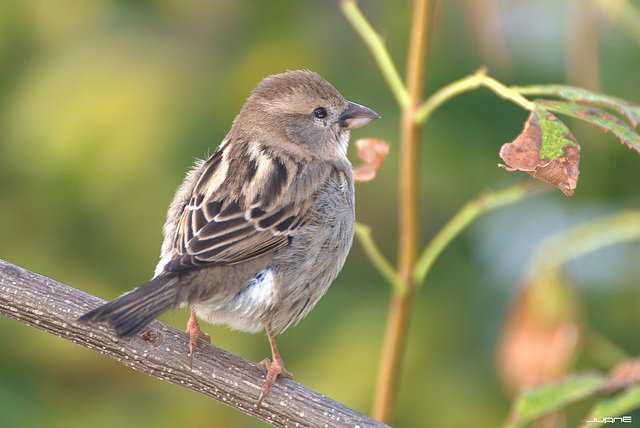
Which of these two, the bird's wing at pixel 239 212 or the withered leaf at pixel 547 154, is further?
the bird's wing at pixel 239 212

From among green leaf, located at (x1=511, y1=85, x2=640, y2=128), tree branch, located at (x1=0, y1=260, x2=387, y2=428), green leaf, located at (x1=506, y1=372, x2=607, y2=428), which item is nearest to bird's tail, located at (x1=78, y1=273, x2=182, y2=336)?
tree branch, located at (x1=0, y1=260, x2=387, y2=428)

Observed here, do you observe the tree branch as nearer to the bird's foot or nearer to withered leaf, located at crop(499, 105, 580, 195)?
the bird's foot

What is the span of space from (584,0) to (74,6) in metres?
2.65

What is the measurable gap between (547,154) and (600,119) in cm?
23

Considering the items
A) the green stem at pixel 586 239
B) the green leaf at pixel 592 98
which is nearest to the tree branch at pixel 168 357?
the green stem at pixel 586 239

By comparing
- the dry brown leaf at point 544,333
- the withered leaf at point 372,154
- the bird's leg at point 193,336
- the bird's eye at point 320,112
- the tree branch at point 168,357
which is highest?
the bird's eye at point 320,112

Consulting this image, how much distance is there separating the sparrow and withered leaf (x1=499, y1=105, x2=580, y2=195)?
1.04 metres

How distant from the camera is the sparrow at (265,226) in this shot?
2.43 m

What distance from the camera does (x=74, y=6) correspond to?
4055 mm

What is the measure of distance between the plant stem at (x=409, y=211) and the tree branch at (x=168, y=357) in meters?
0.12

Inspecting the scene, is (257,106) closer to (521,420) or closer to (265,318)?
(265,318)

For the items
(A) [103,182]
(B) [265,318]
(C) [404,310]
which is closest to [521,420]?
(C) [404,310]

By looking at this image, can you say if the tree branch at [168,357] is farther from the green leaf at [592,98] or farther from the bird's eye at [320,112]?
the bird's eye at [320,112]

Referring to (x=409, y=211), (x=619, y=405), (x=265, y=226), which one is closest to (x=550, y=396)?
(x=619, y=405)
